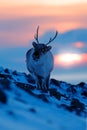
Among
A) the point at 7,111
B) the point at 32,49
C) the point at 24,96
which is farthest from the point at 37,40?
the point at 7,111

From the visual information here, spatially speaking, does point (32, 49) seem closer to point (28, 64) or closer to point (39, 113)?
point (28, 64)

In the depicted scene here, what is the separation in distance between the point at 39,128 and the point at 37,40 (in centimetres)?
1417

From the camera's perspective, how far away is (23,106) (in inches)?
268

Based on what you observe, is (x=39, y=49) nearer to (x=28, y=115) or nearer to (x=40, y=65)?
(x=40, y=65)

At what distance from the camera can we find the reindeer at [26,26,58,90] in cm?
1820

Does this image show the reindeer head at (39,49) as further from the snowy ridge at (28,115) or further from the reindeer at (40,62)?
the snowy ridge at (28,115)

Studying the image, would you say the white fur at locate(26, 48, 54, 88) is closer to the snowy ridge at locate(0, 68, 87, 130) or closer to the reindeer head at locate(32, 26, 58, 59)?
the reindeer head at locate(32, 26, 58, 59)

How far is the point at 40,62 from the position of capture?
18.5 meters

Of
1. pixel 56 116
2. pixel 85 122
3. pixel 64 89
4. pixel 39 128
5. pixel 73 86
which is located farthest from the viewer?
pixel 73 86

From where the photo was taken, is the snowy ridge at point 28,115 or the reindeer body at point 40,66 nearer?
the snowy ridge at point 28,115

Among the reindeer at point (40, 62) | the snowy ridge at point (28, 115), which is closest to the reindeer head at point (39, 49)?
the reindeer at point (40, 62)

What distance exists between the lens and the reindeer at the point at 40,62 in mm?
18203

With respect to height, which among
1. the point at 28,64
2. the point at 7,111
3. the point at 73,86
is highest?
the point at 7,111

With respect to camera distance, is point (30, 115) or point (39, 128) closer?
point (39, 128)
